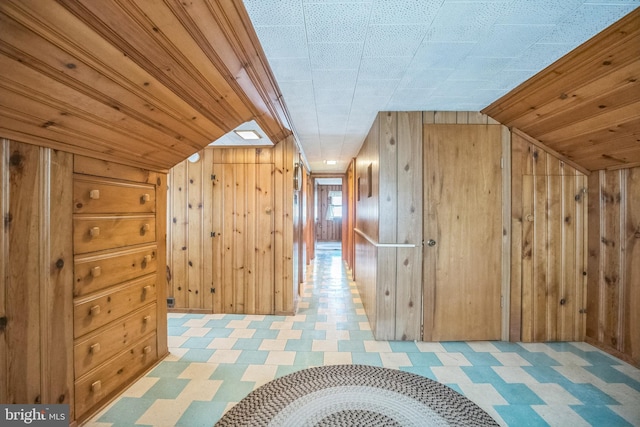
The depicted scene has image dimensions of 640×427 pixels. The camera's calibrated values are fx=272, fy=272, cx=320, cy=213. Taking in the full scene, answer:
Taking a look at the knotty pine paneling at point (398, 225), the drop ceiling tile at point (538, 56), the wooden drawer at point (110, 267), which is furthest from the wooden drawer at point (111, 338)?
the drop ceiling tile at point (538, 56)

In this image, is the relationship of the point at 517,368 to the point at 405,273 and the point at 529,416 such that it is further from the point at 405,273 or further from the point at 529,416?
the point at 405,273

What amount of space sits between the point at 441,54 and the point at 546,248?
7.14 ft

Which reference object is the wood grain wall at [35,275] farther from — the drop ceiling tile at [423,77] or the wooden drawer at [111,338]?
the drop ceiling tile at [423,77]

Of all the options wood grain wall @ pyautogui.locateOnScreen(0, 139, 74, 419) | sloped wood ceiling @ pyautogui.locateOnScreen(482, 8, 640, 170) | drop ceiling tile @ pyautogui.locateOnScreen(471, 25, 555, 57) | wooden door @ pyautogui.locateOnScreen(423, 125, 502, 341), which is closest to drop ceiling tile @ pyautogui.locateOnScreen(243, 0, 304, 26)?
drop ceiling tile @ pyautogui.locateOnScreen(471, 25, 555, 57)

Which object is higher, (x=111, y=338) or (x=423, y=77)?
(x=423, y=77)

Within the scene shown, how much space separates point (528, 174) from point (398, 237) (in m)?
1.38

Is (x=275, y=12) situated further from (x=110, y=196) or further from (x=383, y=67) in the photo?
(x=110, y=196)

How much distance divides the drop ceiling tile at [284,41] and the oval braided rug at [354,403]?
2195mm

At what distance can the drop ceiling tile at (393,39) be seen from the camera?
147 cm

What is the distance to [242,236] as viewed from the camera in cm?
345

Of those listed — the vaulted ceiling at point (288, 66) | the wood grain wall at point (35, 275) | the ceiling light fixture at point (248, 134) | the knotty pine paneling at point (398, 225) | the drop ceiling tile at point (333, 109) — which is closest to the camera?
the vaulted ceiling at point (288, 66)

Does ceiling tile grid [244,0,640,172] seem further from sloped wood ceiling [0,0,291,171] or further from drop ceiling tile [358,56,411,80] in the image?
sloped wood ceiling [0,0,291,171]

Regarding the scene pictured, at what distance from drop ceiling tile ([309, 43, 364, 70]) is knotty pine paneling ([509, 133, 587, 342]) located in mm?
1888

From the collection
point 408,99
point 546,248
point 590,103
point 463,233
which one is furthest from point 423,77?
point 546,248
